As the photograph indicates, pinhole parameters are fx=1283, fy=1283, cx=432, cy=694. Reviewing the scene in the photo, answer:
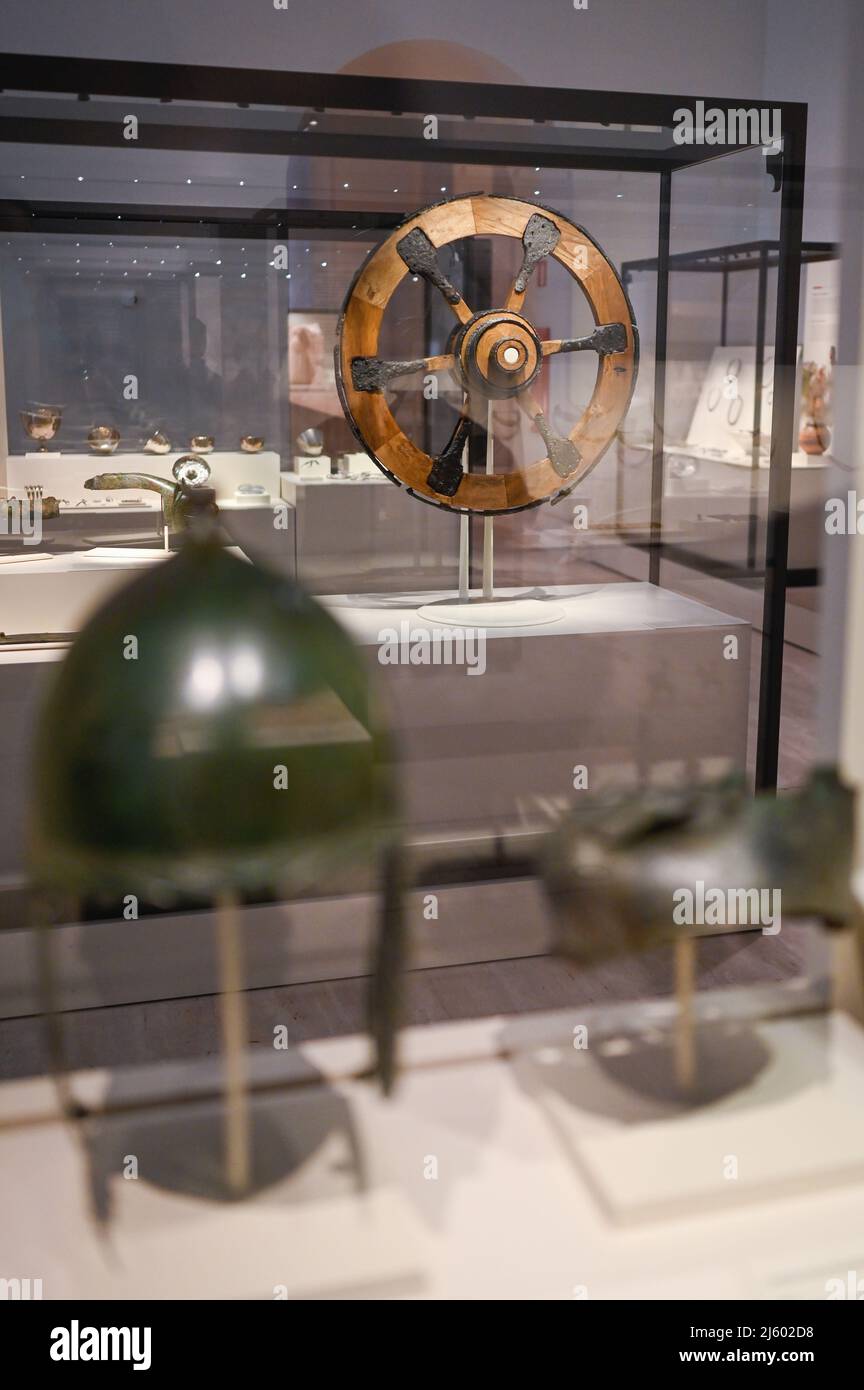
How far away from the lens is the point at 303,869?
0.60 metres

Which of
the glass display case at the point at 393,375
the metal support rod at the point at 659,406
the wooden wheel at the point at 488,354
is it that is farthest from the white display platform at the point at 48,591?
the metal support rod at the point at 659,406

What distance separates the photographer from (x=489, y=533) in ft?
9.01

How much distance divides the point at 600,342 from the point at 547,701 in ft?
2.41

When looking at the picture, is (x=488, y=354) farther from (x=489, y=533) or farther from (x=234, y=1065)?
(x=234, y=1065)

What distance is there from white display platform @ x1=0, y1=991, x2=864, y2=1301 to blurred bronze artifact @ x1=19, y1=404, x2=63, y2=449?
194cm

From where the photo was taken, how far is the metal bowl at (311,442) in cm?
289

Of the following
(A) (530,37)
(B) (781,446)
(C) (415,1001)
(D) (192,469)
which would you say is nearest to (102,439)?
(D) (192,469)

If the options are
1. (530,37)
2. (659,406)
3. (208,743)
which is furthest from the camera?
(530,37)

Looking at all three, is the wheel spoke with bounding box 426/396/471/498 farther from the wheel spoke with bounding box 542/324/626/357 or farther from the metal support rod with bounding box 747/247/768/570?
the metal support rod with bounding box 747/247/768/570

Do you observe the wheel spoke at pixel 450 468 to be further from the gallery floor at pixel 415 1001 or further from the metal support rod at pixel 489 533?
the gallery floor at pixel 415 1001

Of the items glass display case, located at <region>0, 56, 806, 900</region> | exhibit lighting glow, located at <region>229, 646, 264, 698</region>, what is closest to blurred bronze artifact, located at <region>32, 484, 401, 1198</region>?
exhibit lighting glow, located at <region>229, 646, 264, 698</region>

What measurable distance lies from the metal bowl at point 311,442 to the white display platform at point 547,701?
347mm

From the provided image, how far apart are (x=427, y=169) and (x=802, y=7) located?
109 inches
